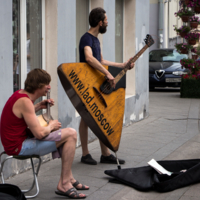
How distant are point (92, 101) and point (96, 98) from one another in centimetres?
9

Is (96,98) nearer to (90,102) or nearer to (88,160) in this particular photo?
(90,102)

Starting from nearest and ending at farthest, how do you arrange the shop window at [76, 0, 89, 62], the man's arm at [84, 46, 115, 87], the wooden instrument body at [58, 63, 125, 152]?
1. the wooden instrument body at [58, 63, 125, 152]
2. the man's arm at [84, 46, 115, 87]
3. the shop window at [76, 0, 89, 62]

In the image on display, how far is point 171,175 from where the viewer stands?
4.46m

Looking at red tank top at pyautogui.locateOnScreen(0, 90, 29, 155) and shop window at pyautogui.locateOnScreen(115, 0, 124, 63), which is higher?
shop window at pyautogui.locateOnScreen(115, 0, 124, 63)

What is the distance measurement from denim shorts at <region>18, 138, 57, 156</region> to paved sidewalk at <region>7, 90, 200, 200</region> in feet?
1.73

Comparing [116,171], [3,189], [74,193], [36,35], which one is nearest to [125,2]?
[36,35]

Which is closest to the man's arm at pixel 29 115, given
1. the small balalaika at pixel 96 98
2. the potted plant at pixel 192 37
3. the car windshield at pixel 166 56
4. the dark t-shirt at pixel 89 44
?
the small balalaika at pixel 96 98

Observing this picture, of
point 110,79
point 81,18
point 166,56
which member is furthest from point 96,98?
point 166,56

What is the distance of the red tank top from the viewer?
3783mm

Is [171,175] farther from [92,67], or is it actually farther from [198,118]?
[198,118]

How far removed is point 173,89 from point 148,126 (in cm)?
859

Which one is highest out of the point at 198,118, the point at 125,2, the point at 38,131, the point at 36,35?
the point at 125,2

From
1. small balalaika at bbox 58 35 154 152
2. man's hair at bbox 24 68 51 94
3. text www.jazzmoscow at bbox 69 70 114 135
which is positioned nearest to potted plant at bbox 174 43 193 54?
small balalaika at bbox 58 35 154 152

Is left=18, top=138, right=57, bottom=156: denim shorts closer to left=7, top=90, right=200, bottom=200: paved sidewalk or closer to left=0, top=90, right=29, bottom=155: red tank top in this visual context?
left=0, top=90, right=29, bottom=155: red tank top
